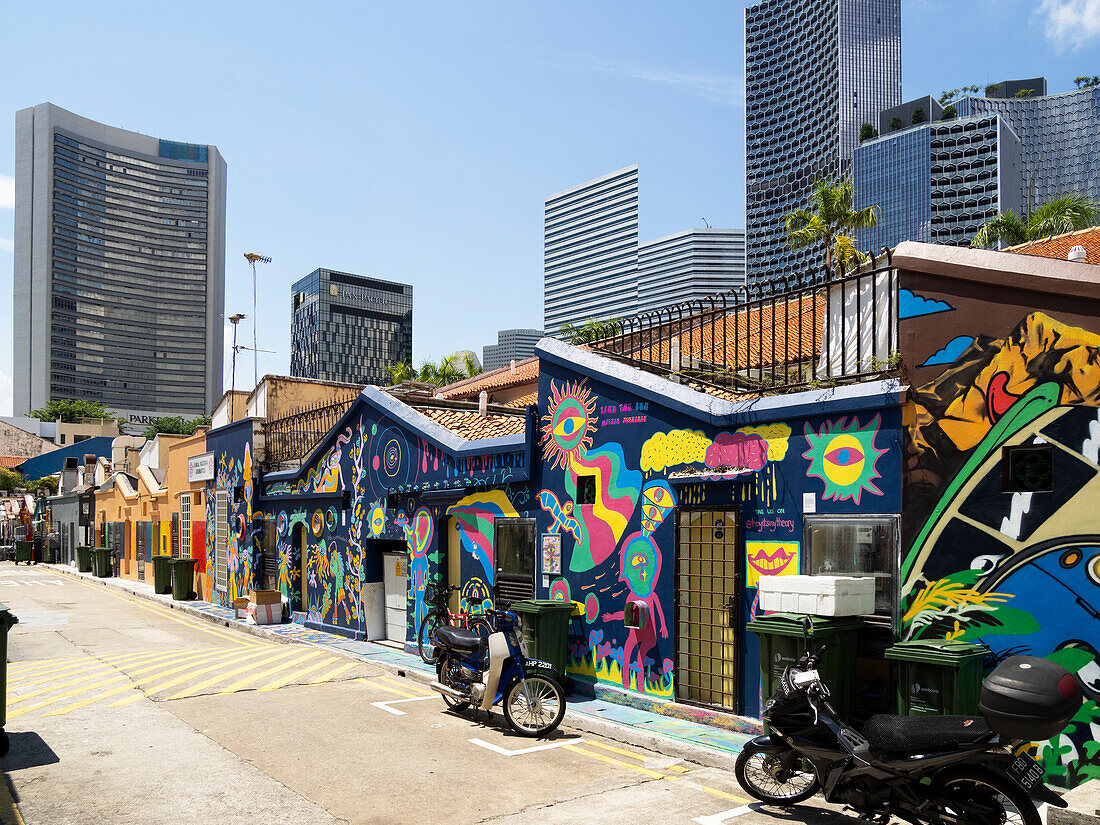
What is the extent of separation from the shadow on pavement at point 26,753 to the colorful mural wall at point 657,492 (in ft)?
19.2

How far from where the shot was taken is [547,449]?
1202 cm

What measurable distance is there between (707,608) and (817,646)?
2.15 meters

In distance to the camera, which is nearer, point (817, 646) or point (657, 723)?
point (817, 646)

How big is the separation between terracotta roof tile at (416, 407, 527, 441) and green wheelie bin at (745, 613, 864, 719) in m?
6.67

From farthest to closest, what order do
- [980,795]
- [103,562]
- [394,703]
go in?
[103,562]
[394,703]
[980,795]

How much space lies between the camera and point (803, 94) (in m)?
185

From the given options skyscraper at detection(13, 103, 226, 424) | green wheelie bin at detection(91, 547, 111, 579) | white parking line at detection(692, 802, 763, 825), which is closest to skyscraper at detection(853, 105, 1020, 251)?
green wheelie bin at detection(91, 547, 111, 579)

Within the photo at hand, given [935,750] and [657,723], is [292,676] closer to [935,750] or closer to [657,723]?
[657,723]

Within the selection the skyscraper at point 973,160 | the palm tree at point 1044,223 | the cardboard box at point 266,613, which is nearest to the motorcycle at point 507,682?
the cardboard box at point 266,613

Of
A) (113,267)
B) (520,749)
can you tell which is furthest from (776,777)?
(113,267)

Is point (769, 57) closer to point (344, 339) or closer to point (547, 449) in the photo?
point (344, 339)

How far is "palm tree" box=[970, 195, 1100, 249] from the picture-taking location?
2733 cm

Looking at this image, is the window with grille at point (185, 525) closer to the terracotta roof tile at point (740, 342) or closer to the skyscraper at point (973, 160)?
the terracotta roof tile at point (740, 342)

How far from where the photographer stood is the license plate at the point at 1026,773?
5.33m
